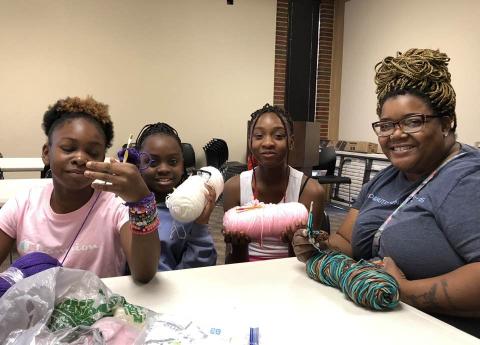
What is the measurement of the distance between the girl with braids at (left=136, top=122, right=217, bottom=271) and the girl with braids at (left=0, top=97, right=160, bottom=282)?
188 millimetres

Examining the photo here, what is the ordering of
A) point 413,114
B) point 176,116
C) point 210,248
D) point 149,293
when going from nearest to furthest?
point 149,293 < point 413,114 < point 210,248 < point 176,116

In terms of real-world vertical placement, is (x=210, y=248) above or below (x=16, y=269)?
below

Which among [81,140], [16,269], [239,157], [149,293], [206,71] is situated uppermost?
[206,71]

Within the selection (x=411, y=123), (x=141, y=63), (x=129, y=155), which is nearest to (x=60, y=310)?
(x=129, y=155)

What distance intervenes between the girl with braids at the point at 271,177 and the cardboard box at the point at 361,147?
392 centimetres

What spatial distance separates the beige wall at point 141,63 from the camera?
5281 millimetres

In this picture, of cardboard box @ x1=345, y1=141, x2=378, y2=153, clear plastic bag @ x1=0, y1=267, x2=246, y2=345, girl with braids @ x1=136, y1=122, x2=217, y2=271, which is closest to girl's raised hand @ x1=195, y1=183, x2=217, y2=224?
girl with braids @ x1=136, y1=122, x2=217, y2=271

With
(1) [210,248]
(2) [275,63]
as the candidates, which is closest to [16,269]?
(1) [210,248]

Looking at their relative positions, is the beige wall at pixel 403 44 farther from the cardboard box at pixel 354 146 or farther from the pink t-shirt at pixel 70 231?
the pink t-shirt at pixel 70 231

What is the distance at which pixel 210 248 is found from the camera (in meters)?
1.54

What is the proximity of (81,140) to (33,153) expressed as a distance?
478 centimetres

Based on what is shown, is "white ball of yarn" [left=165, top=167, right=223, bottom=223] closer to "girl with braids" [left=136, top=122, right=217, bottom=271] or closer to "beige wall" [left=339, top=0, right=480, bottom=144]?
"girl with braids" [left=136, top=122, right=217, bottom=271]

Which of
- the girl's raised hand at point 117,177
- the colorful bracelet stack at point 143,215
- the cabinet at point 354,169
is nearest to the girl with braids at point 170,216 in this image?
the colorful bracelet stack at point 143,215

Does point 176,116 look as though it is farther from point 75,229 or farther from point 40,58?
point 75,229
